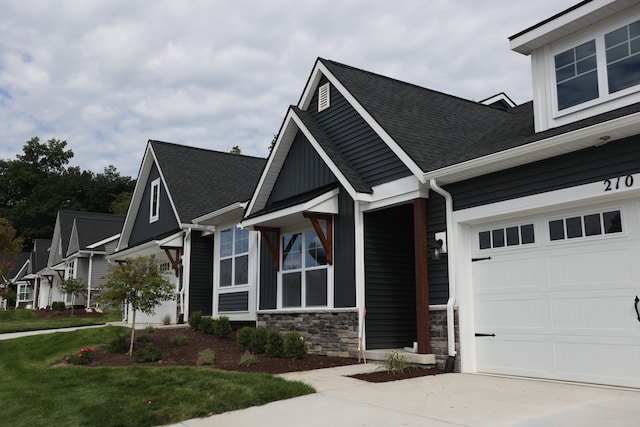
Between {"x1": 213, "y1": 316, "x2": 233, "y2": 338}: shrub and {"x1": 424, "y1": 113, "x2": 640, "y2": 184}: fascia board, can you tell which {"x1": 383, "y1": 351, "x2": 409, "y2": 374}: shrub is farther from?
{"x1": 213, "y1": 316, "x2": 233, "y2": 338}: shrub

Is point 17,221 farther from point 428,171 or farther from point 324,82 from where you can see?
point 428,171

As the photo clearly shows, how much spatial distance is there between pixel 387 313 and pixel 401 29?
566 cm

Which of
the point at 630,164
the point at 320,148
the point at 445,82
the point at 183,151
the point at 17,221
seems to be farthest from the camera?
the point at 17,221

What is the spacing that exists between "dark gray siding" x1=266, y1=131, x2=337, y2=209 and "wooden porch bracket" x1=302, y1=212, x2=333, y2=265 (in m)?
0.88

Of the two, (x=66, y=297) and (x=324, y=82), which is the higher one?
(x=324, y=82)

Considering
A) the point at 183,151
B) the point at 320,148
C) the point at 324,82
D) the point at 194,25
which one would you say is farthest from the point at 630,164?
the point at 183,151

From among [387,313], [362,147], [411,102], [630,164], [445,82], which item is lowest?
[387,313]

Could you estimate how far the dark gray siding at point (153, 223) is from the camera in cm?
2008

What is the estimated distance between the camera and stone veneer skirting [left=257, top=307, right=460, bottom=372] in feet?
30.8

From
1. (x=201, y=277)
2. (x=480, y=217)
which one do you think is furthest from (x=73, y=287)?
(x=480, y=217)

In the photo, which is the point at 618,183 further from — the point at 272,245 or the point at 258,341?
the point at 272,245

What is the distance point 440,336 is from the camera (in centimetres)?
937

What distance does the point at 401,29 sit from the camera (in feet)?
37.9

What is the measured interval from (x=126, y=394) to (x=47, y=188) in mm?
61450
